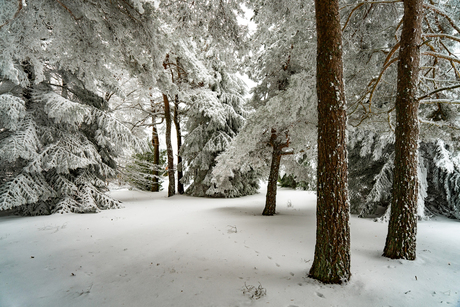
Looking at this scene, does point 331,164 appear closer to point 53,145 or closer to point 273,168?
point 273,168

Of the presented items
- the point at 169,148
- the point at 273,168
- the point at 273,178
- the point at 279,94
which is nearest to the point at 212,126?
the point at 169,148

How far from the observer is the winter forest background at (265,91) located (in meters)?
3.37

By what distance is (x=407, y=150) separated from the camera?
3.50 metres

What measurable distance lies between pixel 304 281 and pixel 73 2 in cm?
547

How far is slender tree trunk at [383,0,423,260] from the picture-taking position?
345cm

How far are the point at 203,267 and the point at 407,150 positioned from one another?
11.9 feet

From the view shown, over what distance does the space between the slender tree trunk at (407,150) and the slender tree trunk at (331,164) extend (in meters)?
1.38

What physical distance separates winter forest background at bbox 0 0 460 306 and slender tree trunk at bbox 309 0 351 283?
2cm

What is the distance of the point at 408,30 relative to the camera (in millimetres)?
3543

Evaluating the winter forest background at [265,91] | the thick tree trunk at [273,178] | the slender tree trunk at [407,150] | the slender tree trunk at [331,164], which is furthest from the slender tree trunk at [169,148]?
the slender tree trunk at [407,150]

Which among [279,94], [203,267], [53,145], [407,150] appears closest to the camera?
[203,267]

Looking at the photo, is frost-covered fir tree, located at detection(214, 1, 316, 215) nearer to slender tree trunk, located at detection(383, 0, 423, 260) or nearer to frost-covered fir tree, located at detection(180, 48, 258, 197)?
slender tree trunk, located at detection(383, 0, 423, 260)

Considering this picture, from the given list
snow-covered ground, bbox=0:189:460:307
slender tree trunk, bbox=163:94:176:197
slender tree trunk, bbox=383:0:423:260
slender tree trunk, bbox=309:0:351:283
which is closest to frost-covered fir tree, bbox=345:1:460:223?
slender tree trunk, bbox=383:0:423:260

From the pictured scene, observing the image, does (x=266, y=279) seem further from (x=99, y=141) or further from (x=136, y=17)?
(x=99, y=141)
